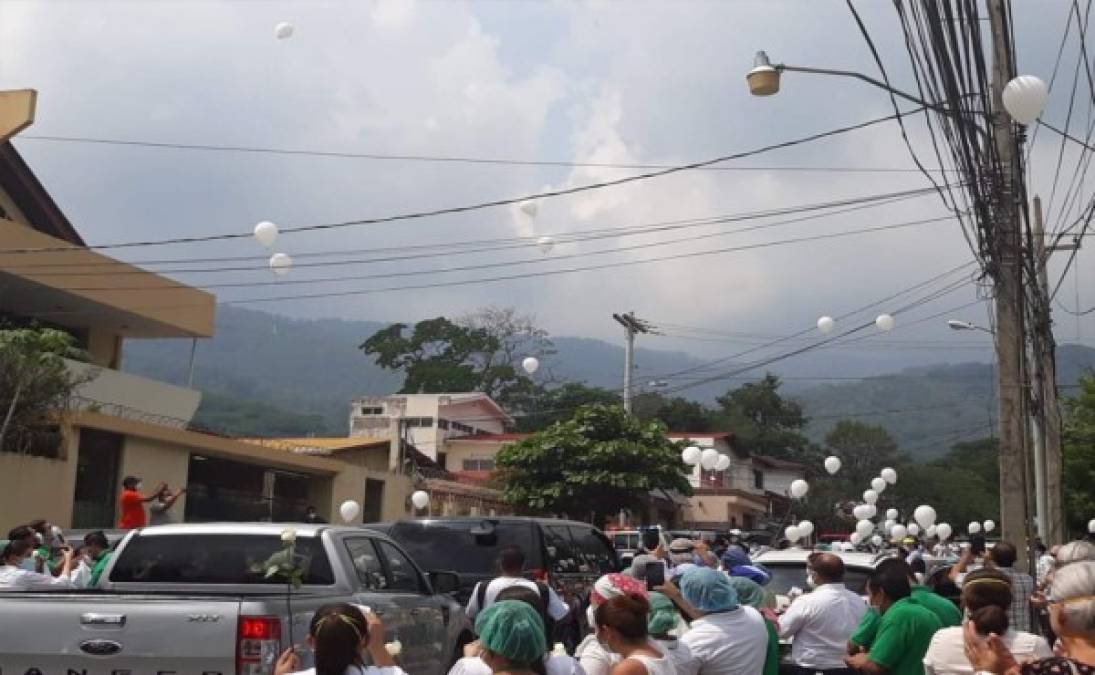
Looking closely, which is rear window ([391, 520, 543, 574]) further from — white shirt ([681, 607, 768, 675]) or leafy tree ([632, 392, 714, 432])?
leafy tree ([632, 392, 714, 432])

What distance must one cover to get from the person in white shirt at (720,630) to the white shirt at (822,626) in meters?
1.29

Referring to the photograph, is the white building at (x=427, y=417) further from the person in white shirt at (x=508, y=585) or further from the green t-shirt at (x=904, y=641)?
the green t-shirt at (x=904, y=641)

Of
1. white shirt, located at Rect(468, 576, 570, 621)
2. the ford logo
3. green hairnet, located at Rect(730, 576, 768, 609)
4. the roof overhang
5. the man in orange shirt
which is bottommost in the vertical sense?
the ford logo

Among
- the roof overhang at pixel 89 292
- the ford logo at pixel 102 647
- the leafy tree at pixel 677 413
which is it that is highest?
the leafy tree at pixel 677 413

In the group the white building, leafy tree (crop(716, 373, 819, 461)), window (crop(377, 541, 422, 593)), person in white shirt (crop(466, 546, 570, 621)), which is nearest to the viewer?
window (crop(377, 541, 422, 593))

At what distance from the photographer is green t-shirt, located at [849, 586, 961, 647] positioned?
7336mm


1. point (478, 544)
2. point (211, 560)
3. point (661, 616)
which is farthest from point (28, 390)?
point (661, 616)

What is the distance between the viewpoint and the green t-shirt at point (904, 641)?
698 centimetres

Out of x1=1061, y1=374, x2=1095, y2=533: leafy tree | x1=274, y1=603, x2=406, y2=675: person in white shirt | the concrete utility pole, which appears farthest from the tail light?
x1=1061, y1=374, x2=1095, y2=533: leafy tree

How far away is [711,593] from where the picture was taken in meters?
6.68

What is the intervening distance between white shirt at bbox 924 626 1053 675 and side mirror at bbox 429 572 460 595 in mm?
4684

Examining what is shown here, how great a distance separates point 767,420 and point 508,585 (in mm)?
90664

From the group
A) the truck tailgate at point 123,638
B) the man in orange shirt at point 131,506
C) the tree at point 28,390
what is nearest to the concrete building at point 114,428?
the tree at point 28,390

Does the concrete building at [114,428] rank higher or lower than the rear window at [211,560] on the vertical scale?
higher
